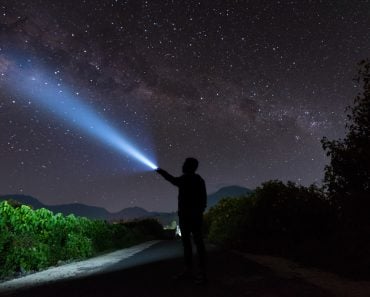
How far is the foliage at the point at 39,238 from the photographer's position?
31.3 feet

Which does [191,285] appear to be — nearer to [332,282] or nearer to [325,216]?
[332,282]

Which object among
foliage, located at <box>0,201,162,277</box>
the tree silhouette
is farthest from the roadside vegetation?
foliage, located at <box>0,201,162,277</box>

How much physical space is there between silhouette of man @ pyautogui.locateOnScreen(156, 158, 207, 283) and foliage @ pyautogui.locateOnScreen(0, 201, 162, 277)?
4.89 metres

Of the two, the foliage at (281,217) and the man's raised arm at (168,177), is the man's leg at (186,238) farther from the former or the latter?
the foliage at (281,217)

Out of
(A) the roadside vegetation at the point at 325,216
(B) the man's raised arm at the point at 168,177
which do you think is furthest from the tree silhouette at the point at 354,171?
(B) the man's raised arm at the point at 168,177

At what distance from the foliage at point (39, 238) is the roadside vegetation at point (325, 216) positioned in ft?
18.7

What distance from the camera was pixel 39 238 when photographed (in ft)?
37.1

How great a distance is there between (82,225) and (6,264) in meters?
6.89

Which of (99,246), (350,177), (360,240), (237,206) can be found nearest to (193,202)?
(360,240)

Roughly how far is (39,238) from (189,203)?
6.44 m

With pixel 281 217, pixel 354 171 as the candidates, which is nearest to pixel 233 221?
pixel 281 217

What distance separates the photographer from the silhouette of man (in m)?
6.48

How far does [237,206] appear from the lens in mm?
16719

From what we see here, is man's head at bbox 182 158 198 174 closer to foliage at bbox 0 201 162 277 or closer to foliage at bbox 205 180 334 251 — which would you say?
foliage at bbox 0 201 162 277
